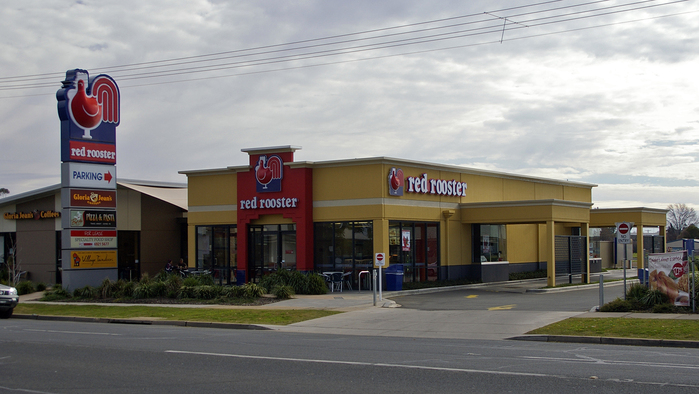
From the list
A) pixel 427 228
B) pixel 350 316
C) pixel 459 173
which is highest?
pixel 459 173

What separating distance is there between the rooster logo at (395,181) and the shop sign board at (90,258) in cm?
1205

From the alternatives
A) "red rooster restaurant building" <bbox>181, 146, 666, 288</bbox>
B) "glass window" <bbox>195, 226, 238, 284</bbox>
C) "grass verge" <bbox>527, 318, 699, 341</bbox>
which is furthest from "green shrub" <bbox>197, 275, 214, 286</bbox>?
"grass verge" <bbox>527, 318, 699, 341</bbox>

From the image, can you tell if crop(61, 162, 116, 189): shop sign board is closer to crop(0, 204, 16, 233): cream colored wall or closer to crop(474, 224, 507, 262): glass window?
crop(0, 204, 16, 233): cream colored wall

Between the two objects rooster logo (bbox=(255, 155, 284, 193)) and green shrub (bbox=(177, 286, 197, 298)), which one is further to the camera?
rooster logo (bbox=(255, 155, 284, 193))

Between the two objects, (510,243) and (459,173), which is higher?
(459,173)

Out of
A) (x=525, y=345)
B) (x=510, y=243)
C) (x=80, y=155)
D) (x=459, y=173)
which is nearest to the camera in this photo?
(x=525, y=345)

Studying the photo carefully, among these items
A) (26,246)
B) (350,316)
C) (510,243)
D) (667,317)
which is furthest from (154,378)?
(26,246)

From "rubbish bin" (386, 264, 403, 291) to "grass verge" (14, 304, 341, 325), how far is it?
6808 millimetres

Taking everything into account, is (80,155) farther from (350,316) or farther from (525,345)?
(525,345)

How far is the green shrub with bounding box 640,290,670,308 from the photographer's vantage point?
723 inches

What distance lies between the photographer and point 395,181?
27.6 meters

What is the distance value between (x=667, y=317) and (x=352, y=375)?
10.4m

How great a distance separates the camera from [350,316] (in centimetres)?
1967

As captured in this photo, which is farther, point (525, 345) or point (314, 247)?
point (314, 247)
